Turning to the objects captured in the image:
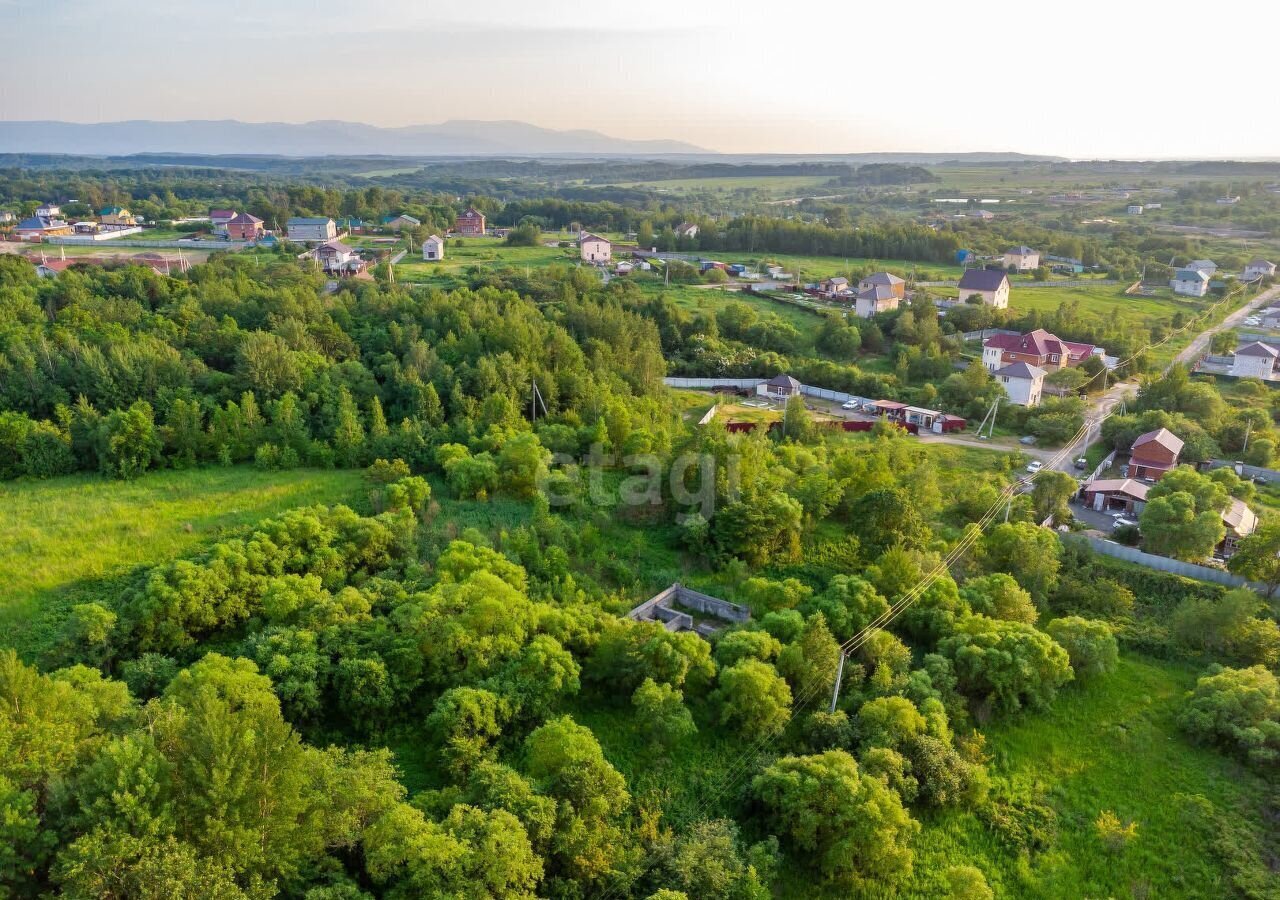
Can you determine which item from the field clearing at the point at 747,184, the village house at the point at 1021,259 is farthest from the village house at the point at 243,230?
the field clearing at the point at 747,184

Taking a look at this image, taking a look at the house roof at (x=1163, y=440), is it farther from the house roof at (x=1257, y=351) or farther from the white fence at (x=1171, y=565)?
the house roof at (x=1257, y=351)

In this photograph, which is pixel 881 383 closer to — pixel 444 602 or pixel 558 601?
pixel 558 601

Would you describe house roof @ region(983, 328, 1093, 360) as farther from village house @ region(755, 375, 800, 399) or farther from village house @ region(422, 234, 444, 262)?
village house @ region(422, 234, 444, 262)

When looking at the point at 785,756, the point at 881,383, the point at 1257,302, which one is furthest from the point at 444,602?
the point at 1257,302

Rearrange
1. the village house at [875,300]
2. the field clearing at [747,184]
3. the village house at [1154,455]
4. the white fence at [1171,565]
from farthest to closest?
the field clearing at [747,184] → the village house at [875,300] → the village house at [1154,455] → the white fence at [1171,565]

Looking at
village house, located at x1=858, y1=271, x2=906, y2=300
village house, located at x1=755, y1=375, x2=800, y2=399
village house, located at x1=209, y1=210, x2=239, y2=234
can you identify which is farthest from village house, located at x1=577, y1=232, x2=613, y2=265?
village house, located at x1=209, y1=210, x2=239, y2=234

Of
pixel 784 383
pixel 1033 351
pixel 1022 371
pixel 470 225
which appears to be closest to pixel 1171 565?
pixel 1022 371
